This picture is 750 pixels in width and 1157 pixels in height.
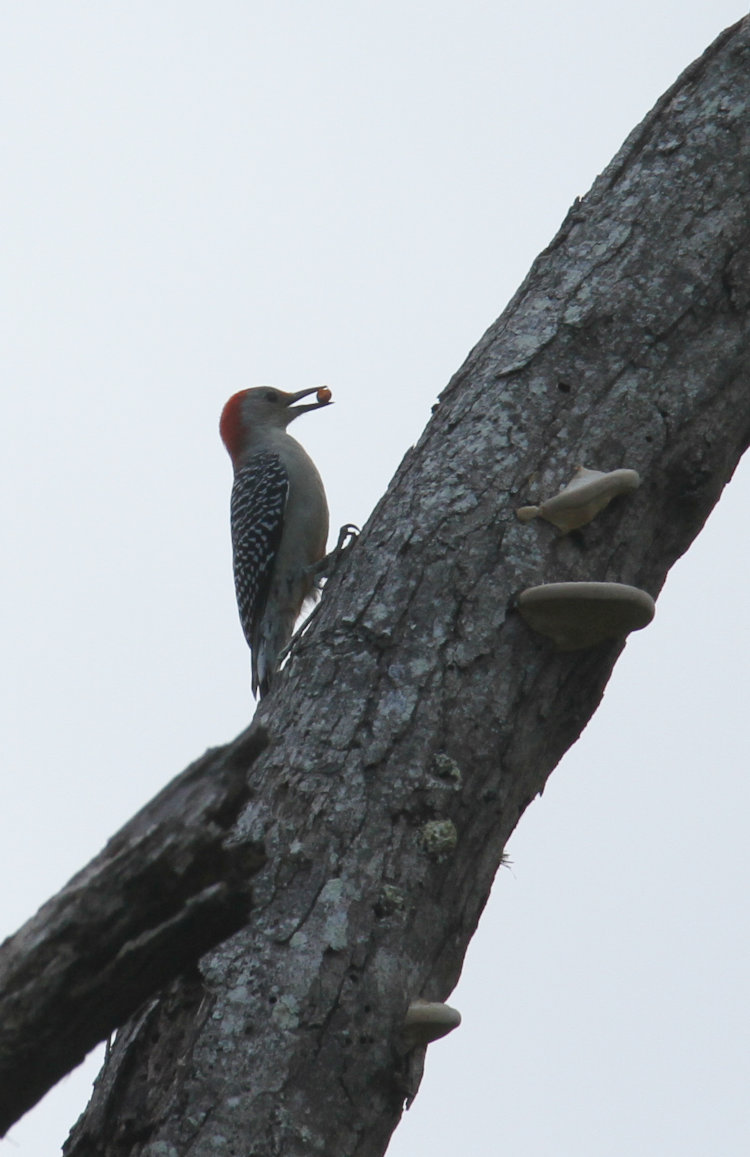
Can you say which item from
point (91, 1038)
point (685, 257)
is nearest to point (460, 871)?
point (91, 1038)

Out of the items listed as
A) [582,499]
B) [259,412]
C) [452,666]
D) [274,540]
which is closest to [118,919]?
[452,666]

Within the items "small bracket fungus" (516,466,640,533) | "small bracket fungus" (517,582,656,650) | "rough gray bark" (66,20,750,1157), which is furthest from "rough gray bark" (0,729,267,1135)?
"small bracket fungus" (516,466,640,533)

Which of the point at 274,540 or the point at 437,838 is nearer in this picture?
the point at 437,838

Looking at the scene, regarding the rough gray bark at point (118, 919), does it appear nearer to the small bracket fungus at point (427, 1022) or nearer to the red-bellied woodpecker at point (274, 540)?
the small bracket fungus at point (427, 1022)

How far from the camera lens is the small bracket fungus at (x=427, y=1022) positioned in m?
2.55

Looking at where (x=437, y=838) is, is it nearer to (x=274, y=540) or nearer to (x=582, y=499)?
(x=582, y=499)

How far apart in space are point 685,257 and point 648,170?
310 millimetres

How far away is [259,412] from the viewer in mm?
9453

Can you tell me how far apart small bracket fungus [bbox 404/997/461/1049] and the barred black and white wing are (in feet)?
19.3

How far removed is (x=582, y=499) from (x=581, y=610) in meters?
0.25

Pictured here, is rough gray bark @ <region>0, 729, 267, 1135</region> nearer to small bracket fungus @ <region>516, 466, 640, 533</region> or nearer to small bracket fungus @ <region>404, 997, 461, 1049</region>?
small bracket fungus @ <region>404, 997, 461, 1049</region>

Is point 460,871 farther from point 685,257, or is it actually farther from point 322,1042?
point 685,257

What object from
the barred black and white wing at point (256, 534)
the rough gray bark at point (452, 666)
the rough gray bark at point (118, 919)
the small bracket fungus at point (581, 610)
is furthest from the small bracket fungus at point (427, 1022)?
the barred black and white wing at point (256, 534)

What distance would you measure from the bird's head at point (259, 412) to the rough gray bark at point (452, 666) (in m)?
5.81
